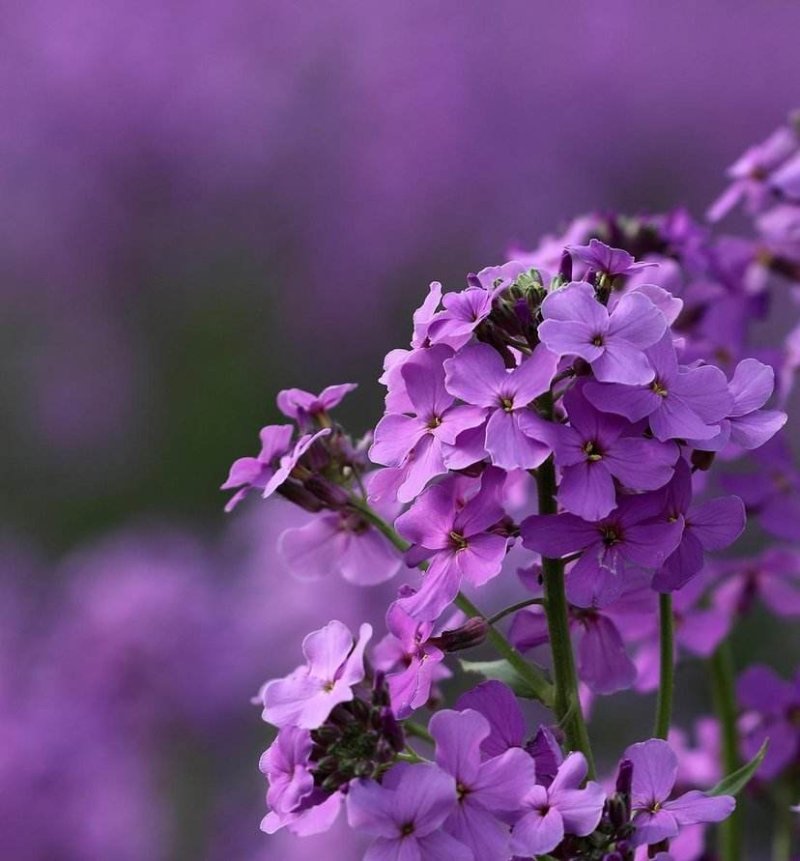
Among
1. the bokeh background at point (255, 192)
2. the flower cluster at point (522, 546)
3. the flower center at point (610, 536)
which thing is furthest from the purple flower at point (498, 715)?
the bokeh background at point (255, 192)

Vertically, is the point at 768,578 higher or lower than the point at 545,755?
higher

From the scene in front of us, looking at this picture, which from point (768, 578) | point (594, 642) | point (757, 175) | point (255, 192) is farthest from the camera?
point (255, 192)

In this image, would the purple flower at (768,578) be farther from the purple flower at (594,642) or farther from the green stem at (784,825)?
the purple flower at (594,642)

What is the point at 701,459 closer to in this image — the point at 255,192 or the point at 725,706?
the point at 725,706

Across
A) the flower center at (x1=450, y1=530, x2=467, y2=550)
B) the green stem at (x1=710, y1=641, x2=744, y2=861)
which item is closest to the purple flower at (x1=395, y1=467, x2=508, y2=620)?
the flower center at (x1=450, y1=530, x2=467, y2=550)

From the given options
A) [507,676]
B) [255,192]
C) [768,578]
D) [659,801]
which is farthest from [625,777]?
[255,192]

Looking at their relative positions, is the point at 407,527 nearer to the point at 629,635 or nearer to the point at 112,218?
the point at 629,635
